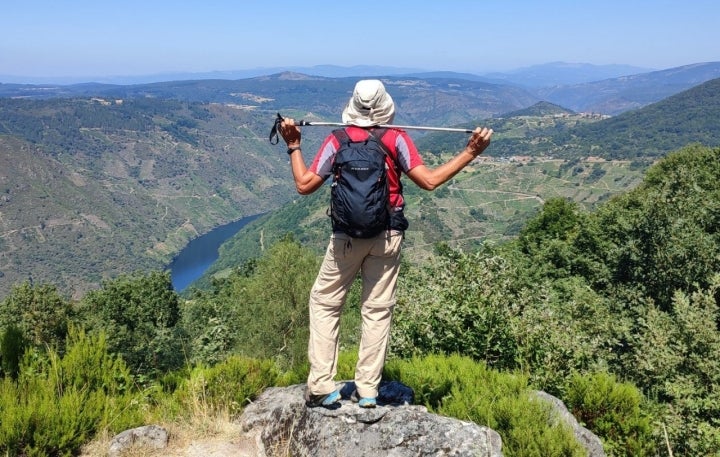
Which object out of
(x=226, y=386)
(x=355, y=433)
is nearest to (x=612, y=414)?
(x=355, y=433)

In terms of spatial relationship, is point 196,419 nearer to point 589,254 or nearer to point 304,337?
point 304,337

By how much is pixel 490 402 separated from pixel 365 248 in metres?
2.13

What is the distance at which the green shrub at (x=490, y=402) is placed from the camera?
13.5ft

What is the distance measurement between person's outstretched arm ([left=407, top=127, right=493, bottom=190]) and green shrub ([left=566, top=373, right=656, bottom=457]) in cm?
333

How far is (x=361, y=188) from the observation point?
3873mm

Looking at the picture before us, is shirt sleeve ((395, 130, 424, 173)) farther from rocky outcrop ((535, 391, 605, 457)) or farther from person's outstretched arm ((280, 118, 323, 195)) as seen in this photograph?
rocky outcrop ((535, 391, 605, 457))

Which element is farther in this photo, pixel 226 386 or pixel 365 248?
pixel 226 386

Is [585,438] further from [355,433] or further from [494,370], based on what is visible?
[355,433]

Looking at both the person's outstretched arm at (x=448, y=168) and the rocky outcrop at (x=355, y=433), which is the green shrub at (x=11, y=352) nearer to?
the rocky outcrop at (x=355, y=433)

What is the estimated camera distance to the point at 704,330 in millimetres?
11391

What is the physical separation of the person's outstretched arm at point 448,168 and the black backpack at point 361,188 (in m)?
0.31

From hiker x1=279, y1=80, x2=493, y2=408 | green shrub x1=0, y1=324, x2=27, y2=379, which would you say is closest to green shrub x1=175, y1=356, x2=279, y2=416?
hiker x1=279, y1=80, x2=493, y2=408

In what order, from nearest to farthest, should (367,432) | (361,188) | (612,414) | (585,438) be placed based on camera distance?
(361,188), (367,432), (585,438), (612,414)

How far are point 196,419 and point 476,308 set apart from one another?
3.83m
